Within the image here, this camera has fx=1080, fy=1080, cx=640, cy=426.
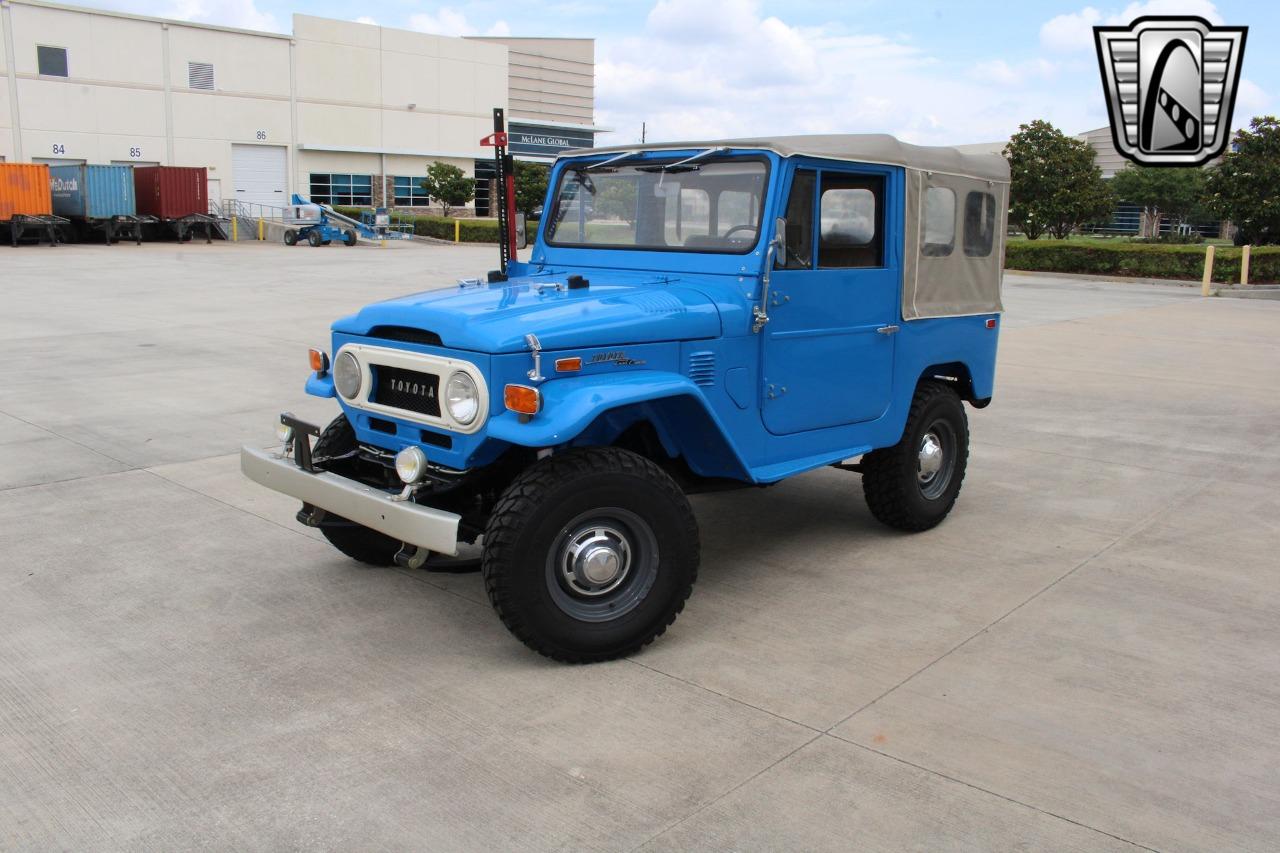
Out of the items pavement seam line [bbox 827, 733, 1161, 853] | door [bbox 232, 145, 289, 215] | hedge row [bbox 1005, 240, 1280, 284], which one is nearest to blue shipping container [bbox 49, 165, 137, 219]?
door [bbox 232, 145, 289, 215]

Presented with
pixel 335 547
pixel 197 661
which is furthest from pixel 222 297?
pixel 197 661

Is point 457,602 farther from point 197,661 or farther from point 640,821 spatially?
point 640,821

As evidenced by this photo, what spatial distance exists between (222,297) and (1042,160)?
96.4 ft

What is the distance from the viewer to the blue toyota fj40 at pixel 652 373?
13.4ft

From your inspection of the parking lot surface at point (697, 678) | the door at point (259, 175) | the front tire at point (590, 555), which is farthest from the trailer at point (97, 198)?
the front tire at point (590, 555)

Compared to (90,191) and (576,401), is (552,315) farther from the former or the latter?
(90,191)

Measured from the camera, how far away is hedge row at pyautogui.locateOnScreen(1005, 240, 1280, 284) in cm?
2584

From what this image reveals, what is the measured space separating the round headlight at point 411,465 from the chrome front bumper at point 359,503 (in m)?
0.10

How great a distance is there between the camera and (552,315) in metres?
A: 4.26

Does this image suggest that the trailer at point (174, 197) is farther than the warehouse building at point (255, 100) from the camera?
No

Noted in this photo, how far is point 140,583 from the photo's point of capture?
5.09 meters

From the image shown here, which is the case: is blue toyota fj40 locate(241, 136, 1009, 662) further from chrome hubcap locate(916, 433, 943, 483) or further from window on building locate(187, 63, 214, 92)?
window on building locate(187, 63, 214, 92)

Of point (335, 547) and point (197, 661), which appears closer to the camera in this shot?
point (197, 661)

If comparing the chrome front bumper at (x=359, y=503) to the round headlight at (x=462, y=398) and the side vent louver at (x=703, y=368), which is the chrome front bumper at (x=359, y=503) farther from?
the side vent louver at (x=703, y=368)
